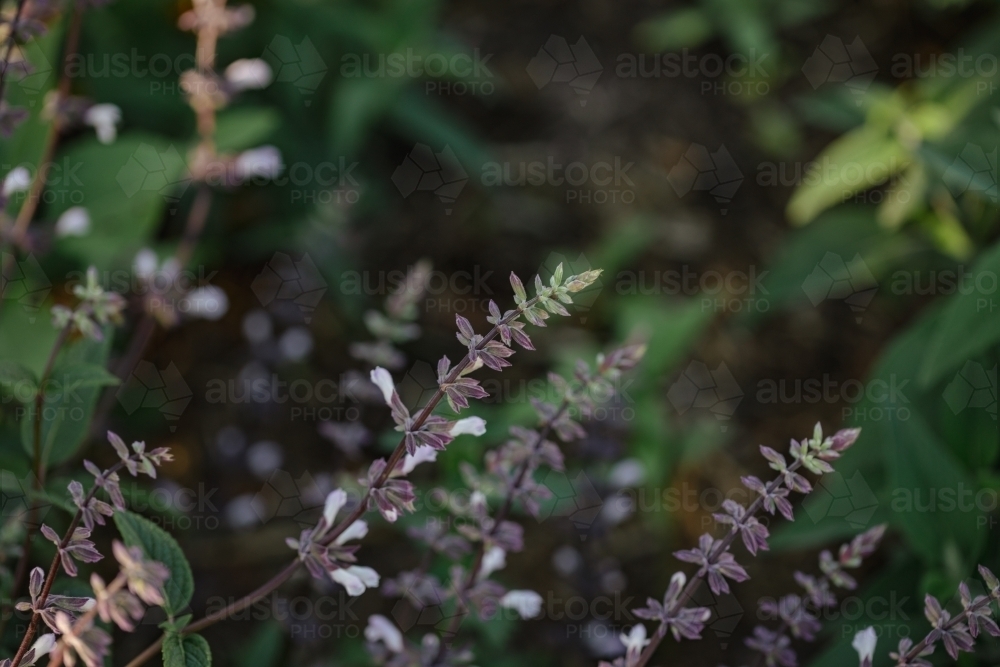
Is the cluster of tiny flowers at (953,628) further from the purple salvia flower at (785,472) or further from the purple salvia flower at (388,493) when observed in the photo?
the purple salvia flower at (388,493)

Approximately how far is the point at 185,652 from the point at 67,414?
29.0 inches

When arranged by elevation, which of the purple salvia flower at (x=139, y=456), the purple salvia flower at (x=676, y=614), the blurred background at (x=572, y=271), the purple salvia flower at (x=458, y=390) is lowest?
the blurred background at (x=572, y=271)

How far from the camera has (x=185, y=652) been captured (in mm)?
1447

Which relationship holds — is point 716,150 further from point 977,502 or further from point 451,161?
point 977,502

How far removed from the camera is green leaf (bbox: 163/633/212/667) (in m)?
1.39

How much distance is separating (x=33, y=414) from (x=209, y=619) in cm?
75

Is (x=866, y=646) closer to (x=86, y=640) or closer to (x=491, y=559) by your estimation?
(x=491, y=559)

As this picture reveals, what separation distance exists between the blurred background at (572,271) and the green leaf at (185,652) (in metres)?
0.62

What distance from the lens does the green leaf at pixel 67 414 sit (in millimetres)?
1790

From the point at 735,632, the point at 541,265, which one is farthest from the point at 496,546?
the point at 541,265

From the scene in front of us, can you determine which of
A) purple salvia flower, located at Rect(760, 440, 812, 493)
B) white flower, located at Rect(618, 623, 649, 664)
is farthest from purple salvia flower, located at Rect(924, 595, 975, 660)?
white flower, located at Rect(618, 623, 649, 664)

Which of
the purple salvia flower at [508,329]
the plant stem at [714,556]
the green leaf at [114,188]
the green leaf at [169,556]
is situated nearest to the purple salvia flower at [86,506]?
the green leaf at [169,556]

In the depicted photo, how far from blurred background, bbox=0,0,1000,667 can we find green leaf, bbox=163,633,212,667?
619mm

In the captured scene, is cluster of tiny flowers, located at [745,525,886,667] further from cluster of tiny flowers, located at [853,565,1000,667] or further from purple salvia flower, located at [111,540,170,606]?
purple salvia flower, located at [111,540,170,606]
